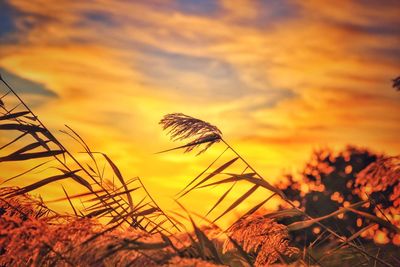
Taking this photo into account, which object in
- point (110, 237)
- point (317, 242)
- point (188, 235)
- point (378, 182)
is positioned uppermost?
point (110, 237)

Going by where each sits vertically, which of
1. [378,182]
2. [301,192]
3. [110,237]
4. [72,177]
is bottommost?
[301,192]

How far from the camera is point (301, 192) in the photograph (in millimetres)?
32781

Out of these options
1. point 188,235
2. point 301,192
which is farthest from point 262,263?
point 301,192

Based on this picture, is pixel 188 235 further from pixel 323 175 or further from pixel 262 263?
pixel 323 175

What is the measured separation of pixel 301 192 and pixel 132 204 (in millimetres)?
29686

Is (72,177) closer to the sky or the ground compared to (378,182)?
closer to the sky

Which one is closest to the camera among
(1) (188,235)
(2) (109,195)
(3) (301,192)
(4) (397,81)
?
(1) (188,235)

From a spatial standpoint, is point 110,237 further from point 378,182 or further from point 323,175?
point 323,175

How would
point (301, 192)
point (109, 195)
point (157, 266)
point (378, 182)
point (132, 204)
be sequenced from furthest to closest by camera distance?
1. point (301, 192)
2. point (132, 204)
3. point (109, 195)
4. point (378, 182)
5. point (157, 266)

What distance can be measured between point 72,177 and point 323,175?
30.2m

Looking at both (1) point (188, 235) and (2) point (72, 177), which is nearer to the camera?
(1) point (188, 235)

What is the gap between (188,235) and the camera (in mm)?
2779

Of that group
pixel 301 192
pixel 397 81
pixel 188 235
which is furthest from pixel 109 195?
pixel 301 192

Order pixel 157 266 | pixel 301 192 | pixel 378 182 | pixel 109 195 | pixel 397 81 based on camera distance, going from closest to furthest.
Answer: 1. pixel 157 266
2. pixel 378 182
3. pixel 397 81
4. pixel 109 195
5. pixel 301 192
